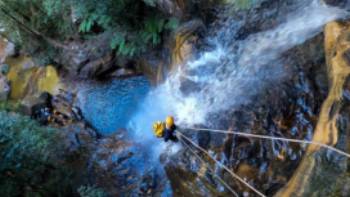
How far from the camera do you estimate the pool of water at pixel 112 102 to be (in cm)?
725

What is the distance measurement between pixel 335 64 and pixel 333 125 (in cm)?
80

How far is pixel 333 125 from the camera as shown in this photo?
306 cm

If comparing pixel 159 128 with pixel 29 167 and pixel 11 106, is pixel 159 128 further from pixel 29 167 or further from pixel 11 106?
pixel 11 106

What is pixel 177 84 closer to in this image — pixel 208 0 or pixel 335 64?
pixel 208 0

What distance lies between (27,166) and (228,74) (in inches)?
130

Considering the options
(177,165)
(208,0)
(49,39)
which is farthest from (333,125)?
(49,39)

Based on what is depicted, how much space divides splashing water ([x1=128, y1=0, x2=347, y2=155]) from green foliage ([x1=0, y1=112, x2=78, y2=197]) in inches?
70.8

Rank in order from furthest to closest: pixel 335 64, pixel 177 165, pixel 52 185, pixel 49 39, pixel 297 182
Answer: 1. pixel 49 39
2. pixel 177 165
3. pixel 52 185
4. pixel 335 64
5. pixel 297 182

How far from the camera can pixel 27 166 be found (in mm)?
4504

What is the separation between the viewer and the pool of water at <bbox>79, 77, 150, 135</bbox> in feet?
23.8

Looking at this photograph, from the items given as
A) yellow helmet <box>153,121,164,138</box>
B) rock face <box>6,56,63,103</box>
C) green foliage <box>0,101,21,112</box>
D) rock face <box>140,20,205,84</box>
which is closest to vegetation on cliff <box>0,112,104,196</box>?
yellow helmet <box>153,121,164,138</box>

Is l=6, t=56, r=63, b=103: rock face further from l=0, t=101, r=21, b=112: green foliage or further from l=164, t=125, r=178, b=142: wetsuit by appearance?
l=164, t=125, r=178, b=142: wetsuit

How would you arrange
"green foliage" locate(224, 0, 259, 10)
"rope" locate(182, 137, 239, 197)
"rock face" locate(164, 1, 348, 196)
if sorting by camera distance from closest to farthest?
"rock face" locate(164, 1, 348, 196) → "rope" locate(182, 137, 239, 197) → "green foliage" locate(224, 0, 259, 10)

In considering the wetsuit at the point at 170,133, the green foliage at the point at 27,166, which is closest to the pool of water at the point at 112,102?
the green foliage at the point at 27,166
